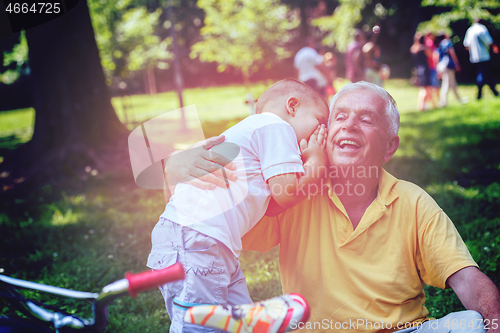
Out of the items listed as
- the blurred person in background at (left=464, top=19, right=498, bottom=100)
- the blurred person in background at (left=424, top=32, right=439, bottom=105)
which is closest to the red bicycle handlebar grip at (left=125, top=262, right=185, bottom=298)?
the blurred person in background at (left=464, top=19, right=498, bottom=100)

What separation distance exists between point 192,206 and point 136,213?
10.1ft

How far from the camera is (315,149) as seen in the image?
6.25ft

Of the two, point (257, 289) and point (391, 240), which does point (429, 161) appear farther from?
point (391, 240)

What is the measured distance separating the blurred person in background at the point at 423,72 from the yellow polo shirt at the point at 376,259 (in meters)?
9.86

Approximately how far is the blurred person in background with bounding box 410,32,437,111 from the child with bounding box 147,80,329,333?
993 centimetres

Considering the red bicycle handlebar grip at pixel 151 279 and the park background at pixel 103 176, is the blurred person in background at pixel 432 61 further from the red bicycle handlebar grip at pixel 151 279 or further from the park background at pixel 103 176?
the red bicycle handlebar grip at pixel 151 279

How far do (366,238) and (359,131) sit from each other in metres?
0.54

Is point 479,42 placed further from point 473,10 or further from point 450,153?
point 450,153

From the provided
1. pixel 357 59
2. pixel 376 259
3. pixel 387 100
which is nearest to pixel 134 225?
pixel 376 259

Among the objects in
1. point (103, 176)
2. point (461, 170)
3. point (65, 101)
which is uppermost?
point (65, 101)

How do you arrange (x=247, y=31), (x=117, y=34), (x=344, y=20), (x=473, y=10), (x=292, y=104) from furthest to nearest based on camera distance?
(x=344, y=20)
(x=247, y=31)
(x=117, y=34)
(x=473, y=10)
(x=292, y=104)

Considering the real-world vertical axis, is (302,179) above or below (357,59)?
below

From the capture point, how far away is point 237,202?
1804 mm

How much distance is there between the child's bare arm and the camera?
1.75m
